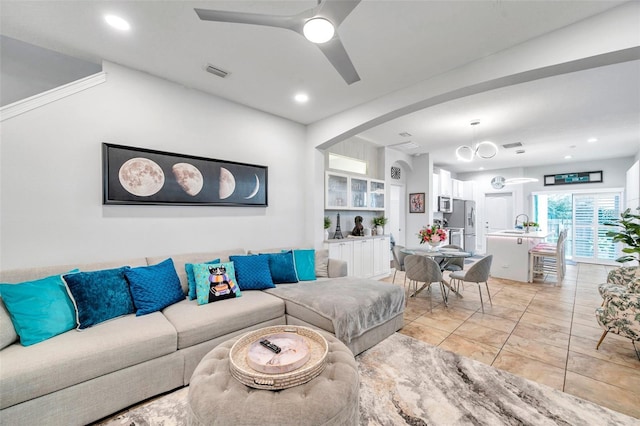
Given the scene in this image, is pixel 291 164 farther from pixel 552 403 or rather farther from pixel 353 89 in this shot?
pixel 552 403

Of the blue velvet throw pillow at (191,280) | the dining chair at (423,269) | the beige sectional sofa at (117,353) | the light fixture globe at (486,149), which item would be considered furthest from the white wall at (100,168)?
→ the light fixture globe at (486,149)

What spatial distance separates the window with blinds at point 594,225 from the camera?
22.3 ft

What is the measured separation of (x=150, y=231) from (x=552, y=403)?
Result: 147 inches

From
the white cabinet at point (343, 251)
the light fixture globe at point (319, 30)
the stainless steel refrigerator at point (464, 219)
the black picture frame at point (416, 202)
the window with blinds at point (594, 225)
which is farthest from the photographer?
the stainless steel refrigerator at point (464, 219)

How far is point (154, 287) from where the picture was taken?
2348mm

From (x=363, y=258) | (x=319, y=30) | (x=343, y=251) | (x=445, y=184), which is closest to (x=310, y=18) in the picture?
(x=319, y=30)

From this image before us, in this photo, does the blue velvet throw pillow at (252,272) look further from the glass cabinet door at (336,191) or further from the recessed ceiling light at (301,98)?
the recessed ceiling light at (301,98)

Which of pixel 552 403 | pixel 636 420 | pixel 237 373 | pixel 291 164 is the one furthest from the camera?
pixel 291 164

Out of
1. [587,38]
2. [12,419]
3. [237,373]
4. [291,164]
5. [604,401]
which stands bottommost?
[604,401]

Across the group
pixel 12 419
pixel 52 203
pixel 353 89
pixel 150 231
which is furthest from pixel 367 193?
pixel 12 419

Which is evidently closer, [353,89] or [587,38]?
[587,38]

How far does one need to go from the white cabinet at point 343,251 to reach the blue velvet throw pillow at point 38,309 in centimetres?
314

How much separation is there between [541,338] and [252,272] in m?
3.21

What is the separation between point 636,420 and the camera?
5.51 feet
